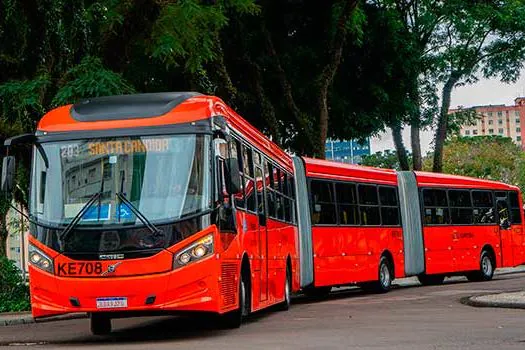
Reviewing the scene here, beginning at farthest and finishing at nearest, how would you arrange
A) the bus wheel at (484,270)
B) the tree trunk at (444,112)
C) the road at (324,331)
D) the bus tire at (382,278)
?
the tree trunk at (444,112), the bus wheel at (484,270), the bus tire at (382,278), the road at (324,331)

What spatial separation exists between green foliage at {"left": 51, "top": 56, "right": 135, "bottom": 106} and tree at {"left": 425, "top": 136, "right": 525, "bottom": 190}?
246ft

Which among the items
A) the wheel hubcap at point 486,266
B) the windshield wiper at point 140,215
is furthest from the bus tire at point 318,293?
the windshield wiper at point 140,215

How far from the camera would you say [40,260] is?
15.5 m

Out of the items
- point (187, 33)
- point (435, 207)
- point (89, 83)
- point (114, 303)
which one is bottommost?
point (114, 303)

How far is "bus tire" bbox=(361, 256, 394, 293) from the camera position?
97.9 ft

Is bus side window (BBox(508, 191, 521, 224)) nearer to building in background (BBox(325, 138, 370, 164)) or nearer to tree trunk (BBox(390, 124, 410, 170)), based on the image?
tree trunk (BBox(390, 124, 410, 170))

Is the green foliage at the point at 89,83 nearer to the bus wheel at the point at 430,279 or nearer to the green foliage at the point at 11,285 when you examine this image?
the green foliage at the point at 11,285

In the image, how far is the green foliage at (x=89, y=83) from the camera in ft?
75.6

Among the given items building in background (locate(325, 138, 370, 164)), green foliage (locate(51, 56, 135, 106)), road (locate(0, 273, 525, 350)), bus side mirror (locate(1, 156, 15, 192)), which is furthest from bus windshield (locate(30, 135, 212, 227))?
building in background (locate(325, 138, 370, 164))

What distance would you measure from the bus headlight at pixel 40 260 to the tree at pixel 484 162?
83.2 m

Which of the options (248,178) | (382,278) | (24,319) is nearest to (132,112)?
(248,178)

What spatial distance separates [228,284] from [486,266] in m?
21.1

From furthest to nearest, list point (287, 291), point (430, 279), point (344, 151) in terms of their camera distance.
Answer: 1. point (344, 151)
2. point (430, 279)
3. point (287, 291)

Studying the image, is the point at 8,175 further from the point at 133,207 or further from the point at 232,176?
the point at 232,176
